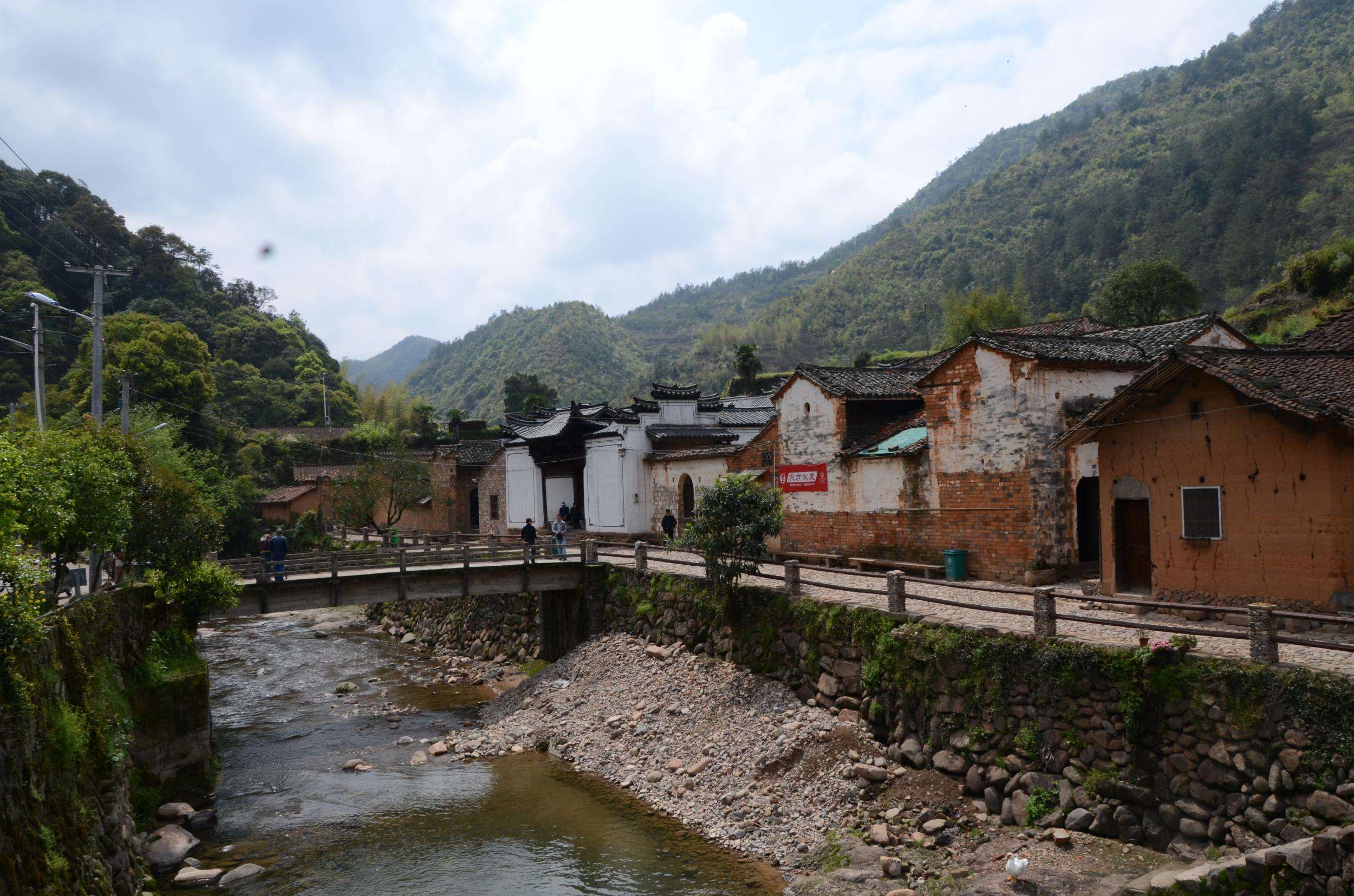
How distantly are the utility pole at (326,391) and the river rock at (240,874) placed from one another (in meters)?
53.2

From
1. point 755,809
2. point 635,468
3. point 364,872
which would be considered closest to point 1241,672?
point 755,809

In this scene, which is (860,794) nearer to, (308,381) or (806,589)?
(806,589)

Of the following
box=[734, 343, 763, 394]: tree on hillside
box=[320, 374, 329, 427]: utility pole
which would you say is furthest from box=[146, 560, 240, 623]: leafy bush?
box=[320, 374, 329, 427]: utility pole

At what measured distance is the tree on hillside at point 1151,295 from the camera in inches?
1545

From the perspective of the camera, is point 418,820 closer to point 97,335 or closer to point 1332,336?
point 97,335

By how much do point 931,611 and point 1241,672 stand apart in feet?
17.8

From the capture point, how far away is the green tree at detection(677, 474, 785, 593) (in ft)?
59.2

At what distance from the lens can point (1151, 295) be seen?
39.5 metres

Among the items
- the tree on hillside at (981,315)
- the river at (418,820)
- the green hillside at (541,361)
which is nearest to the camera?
the river at (418,820)

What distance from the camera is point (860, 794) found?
1265cm

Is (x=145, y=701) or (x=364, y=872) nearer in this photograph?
(x=364, y=872)

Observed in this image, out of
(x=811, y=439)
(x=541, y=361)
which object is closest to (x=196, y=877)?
(x=811, y=439)

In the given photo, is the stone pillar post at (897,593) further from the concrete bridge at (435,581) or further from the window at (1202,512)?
the concrete bridge at (435,581)

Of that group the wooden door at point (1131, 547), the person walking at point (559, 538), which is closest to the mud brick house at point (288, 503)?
the person walking at point (559, 538)
